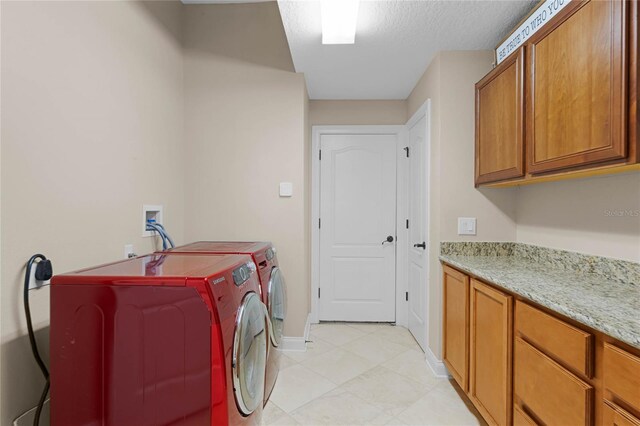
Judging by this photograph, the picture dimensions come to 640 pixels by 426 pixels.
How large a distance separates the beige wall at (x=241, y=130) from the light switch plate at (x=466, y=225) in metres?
1.19

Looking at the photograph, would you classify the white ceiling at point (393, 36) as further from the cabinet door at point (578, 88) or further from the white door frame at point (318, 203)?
the white door frame at point (318, 203)

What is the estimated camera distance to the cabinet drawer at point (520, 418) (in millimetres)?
1215

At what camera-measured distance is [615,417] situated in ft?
2.82

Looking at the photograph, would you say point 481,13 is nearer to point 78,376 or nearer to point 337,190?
point 337,190

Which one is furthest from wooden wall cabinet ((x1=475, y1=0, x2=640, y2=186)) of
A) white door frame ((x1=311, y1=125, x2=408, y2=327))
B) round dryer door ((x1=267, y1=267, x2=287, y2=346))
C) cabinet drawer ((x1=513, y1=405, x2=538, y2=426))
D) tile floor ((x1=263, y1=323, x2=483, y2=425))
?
round dryer door ((x1=267, y1=267, x2=287, y2=346))

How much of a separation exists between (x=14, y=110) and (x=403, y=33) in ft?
6.55

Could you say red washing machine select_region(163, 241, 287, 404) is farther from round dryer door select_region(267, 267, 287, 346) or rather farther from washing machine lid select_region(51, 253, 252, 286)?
washing machine lid select_region(51, 253, 252, 286)

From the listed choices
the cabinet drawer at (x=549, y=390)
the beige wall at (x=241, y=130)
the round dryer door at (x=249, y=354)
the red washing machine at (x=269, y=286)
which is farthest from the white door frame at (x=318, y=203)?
the cabinet drawer at (x=549, y=390)

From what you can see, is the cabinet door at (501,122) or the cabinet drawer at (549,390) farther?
the cabinet door at (501,122)

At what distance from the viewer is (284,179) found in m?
2.47

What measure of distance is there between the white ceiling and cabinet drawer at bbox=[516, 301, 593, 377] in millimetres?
1595

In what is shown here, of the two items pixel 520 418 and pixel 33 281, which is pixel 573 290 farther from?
pixel 33 281

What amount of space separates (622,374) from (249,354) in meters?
1.23

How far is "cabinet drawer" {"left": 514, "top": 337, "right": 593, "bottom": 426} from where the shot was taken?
3.18ft
